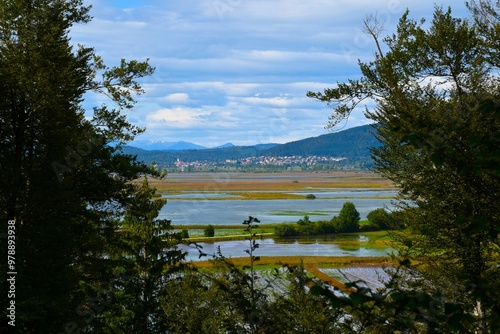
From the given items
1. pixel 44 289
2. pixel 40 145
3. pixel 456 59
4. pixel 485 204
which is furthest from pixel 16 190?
pixel 456 59

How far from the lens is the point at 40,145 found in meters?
14.0

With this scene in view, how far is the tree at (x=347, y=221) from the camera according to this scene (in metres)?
75.2

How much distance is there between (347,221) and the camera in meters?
75.4

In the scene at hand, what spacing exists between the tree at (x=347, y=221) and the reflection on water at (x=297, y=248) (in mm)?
7430

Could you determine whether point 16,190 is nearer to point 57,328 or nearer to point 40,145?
Answer: point 40,145

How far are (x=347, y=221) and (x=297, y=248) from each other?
17799mm

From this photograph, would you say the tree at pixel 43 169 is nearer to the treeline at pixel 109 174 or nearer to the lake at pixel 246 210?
the treeline at pixel 109 174

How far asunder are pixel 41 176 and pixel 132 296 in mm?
10733

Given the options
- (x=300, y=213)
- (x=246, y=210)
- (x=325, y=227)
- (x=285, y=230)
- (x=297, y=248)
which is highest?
(x=246, y=210)

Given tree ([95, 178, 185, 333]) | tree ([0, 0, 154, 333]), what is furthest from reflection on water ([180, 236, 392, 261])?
tree ([0, 0, 154, 333])

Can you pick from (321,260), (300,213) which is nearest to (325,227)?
(300,213)

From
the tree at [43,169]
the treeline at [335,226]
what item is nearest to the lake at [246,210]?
the treeline at [335,226]

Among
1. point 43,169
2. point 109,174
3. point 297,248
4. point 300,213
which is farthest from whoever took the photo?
point 300,213

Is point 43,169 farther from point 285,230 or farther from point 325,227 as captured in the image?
point 325,227
